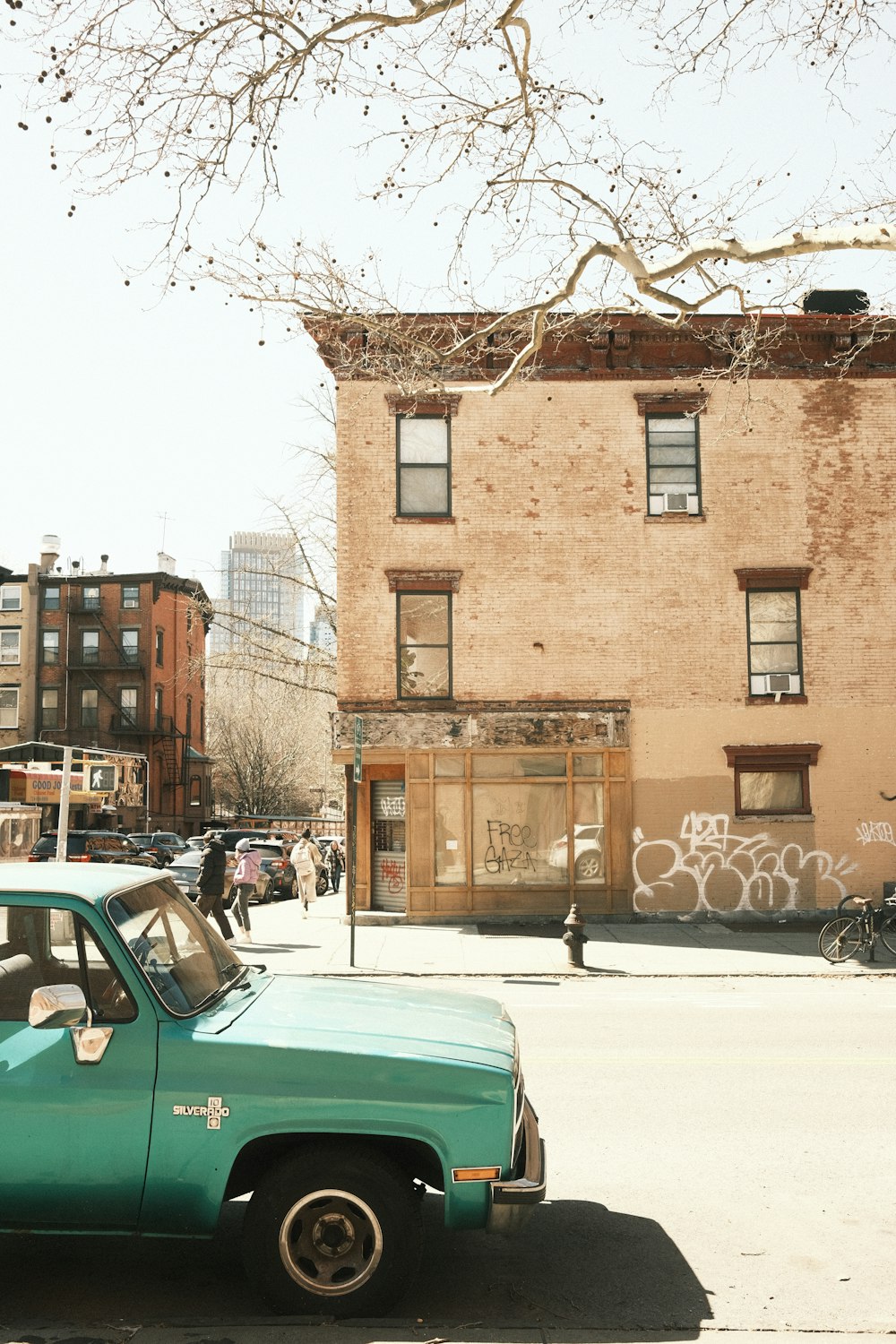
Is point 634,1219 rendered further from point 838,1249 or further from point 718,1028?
point 718,1028

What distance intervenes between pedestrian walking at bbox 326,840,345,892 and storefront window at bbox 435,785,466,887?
17.9 meters

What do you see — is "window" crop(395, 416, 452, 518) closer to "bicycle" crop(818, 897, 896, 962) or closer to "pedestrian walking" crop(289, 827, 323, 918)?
"pedestrian walking" crop(289, 827, 323, 918)

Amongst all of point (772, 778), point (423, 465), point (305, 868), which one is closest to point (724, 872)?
point (772, 778)

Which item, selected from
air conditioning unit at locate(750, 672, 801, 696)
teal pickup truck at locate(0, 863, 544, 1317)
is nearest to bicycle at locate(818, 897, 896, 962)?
air conditioning unit at locate(750, 672, 801, 696)

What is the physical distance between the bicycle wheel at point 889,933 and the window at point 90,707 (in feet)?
164

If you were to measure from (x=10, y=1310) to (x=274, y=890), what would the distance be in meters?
29.1

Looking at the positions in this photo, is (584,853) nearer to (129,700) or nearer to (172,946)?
(172,946)

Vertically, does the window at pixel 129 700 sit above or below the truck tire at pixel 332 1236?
above

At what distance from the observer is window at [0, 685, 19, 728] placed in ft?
203

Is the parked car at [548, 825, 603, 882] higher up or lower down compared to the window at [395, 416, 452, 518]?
lower down

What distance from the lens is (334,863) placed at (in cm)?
3994

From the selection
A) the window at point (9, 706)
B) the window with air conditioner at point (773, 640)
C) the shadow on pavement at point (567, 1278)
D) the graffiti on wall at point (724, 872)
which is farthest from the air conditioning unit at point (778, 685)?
the window at point (9, 706)

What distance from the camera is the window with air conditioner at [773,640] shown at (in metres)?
21.8

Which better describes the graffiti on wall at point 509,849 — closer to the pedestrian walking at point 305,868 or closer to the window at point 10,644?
the pedestrian walking at point 305,868
